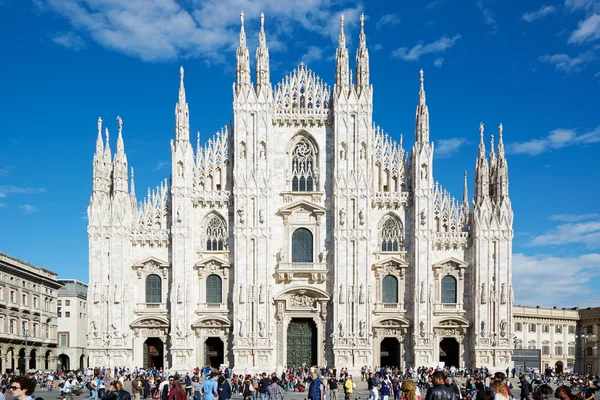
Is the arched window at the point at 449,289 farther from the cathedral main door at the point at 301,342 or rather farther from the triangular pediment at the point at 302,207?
the triangular pediment at the point at 302,207

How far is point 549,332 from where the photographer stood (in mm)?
84688

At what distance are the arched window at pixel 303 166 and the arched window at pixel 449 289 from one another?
455 inches

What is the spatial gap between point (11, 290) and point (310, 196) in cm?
2931

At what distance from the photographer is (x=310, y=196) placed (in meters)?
53.1

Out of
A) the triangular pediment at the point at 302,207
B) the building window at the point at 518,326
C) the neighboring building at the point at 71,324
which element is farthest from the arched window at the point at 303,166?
the neighboring building at the point at 71,324

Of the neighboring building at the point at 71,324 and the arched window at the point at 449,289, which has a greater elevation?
the arched window at the point at 449,289

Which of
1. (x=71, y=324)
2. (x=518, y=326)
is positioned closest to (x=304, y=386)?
(x=518, y=326)

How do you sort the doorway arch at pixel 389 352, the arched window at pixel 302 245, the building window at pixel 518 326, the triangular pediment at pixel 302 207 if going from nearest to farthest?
1. the doorway arch at pixel 389 352
2. the triangular pediment at pixel 302 207
3. the arched window at pixel 302 245
4. the building window at pixel 518 326

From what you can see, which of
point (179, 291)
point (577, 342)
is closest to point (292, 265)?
point (179, 291)

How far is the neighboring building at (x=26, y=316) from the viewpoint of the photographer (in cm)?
6247

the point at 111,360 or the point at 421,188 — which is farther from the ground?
the point at 421,188

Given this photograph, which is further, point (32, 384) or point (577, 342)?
point (577, 342)

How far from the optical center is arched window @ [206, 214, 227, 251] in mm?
53094

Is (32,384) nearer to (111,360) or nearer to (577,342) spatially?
(111,360)
